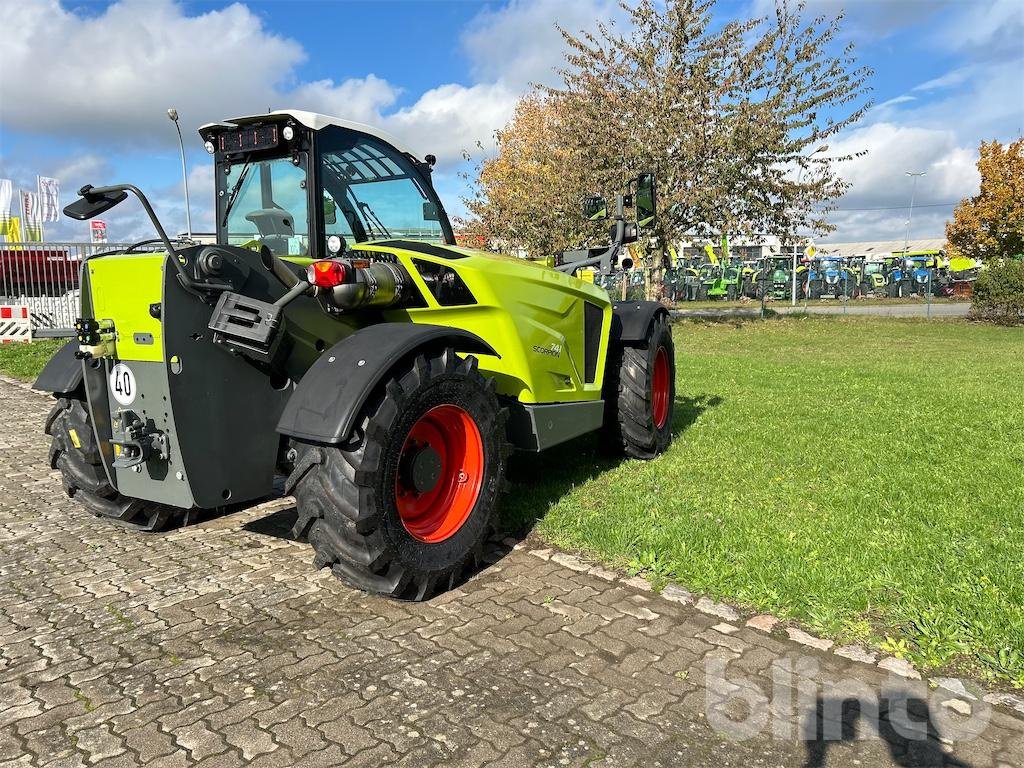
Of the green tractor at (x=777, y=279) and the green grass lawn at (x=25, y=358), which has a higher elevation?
the green tractor at (x=777, y=279)

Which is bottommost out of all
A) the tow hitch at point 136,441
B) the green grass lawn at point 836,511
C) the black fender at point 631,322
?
the green grass lawn at point 836,511

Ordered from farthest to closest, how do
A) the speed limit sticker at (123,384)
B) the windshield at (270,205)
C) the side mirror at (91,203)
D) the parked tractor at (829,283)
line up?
1. the parked tractor at (829,283)
2. the windshield at (270,205)
3. the speed limit sticker at (123,384)
4. the side mirror at (91,203)

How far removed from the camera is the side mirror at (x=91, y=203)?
3.05 m

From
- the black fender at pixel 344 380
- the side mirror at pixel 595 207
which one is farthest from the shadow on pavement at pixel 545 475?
the side mirror at pixel 595 207

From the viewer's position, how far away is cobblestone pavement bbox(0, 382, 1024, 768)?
2.39 metres

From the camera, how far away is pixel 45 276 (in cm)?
1619

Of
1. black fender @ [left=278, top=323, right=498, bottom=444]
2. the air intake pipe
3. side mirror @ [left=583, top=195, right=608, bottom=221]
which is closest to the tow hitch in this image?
black fender @ [left=278, top=323, right=498, bottom=444]

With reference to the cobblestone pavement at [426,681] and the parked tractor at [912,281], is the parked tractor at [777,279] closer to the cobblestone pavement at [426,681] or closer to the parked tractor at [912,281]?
the parked tractor at [912,281]

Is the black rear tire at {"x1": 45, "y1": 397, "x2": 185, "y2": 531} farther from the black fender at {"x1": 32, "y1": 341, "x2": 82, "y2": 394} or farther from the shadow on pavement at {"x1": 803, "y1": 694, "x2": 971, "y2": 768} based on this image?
the shadow on pavement at {"x1": 803, "y1": 694, "x2": 971, "y2": 768}

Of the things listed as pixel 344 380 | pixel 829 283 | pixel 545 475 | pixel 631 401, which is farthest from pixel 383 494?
pixel 829 283

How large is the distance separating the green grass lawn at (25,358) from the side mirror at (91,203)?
899 cm

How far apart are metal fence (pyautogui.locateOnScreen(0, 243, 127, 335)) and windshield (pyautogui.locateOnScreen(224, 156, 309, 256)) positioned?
1287 cm

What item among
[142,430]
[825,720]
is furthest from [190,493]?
[825,720]

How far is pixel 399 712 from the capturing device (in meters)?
2.58
